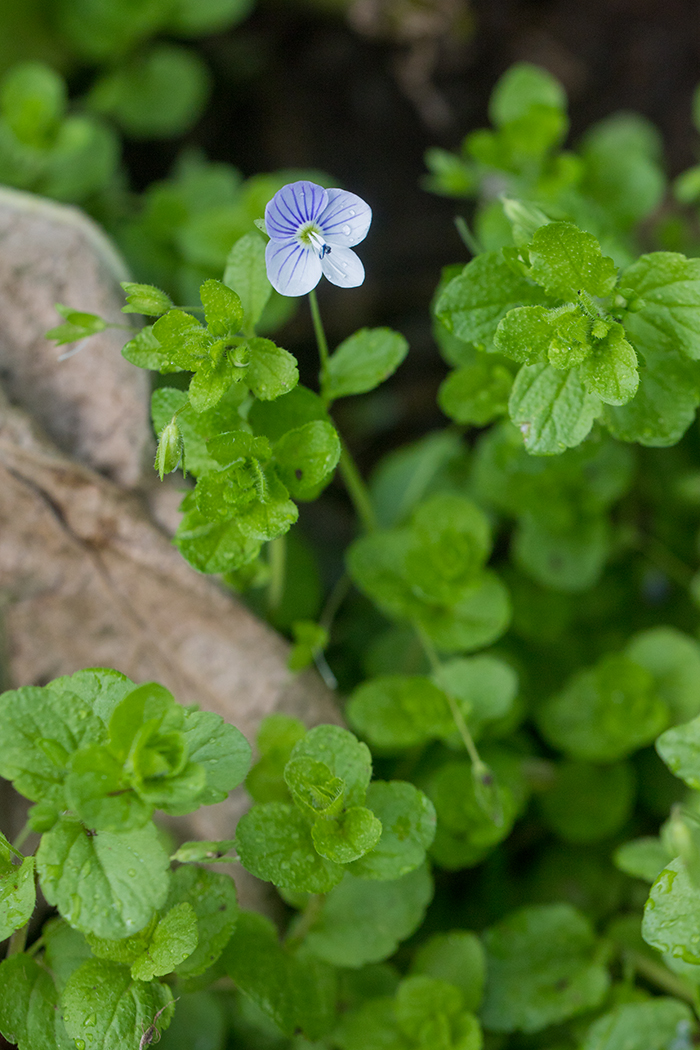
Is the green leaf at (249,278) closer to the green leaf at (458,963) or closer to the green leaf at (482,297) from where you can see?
the green leaf at (482,297)

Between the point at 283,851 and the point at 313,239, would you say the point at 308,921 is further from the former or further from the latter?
the point at 313,239

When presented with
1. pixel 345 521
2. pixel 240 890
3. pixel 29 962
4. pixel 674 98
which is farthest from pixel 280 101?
pixel 29 962

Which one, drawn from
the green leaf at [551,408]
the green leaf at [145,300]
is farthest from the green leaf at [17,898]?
the green leaf at [551,408]

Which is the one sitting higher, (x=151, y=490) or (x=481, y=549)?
(x=151, y=490)

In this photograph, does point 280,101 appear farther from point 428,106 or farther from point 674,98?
point 674,98

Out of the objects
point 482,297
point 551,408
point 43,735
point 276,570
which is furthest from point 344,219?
point 43,735

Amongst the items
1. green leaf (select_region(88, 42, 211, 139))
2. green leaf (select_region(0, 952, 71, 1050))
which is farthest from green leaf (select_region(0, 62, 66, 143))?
green leaf (select_region(0, 952, 71, 1050))
